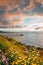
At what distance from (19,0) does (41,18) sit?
33.8 inches

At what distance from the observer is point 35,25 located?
298 inches

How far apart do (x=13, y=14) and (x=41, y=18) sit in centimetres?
87

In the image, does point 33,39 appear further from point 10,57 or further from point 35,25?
point 10,57

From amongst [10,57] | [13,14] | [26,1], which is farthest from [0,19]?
[10,57]

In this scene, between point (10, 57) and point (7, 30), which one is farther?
point (7, 30)

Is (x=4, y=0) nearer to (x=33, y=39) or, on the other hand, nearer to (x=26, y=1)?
(x=26, y=1)

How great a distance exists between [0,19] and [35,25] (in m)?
1.10

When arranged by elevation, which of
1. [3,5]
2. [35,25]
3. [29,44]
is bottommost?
[29,44]

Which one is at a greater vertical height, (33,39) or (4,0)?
(4,0)

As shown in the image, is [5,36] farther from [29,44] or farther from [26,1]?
[26,1]

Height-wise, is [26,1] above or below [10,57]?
above

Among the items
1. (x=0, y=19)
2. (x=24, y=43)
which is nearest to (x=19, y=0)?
(x=0, y=19)

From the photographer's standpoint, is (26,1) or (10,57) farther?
(26,1)

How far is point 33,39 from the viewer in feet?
24.7
